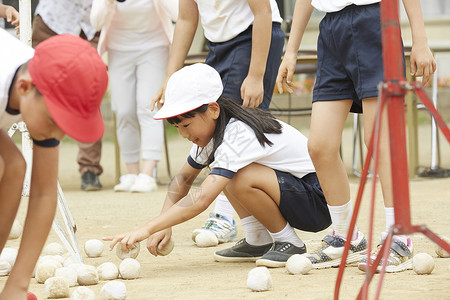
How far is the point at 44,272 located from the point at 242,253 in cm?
91

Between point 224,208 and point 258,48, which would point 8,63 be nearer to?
point 258,48

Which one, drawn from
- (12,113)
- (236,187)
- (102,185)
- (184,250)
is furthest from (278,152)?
(102,185)

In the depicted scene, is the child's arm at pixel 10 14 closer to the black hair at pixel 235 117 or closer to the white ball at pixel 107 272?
the black hair at pixel 235 117

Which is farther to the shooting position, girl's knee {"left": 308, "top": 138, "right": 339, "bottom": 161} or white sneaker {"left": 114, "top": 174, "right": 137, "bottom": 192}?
white sneaker {"left": 114, "top": 174, "right": 137, "bottom": 192}

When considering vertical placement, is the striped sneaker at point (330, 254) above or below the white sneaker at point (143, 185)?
above

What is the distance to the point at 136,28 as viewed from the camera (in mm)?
5832

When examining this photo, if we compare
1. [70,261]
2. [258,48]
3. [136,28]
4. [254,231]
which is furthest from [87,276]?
[136,28]

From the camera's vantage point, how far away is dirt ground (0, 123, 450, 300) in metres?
2.69

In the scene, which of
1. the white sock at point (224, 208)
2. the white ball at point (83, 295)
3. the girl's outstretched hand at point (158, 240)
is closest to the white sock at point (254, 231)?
the girl's outstretched hand at point (158, 240)

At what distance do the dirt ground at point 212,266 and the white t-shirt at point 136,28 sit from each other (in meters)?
1.12

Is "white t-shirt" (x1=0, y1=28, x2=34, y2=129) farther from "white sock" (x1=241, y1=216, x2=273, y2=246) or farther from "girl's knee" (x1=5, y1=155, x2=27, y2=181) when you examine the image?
"white sock" (x1=241, y1=216, x2=273, y2=246)

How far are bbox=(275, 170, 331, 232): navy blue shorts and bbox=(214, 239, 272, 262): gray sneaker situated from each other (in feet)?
0.70

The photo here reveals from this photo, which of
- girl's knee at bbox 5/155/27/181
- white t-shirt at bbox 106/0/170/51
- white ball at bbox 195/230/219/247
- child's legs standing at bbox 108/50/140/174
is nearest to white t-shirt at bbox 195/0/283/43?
white ball at bbox 195/230/219/247

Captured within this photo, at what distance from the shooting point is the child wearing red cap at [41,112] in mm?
2088
